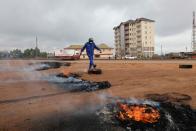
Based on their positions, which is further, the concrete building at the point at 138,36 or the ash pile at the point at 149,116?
the concrete building at the point at 138,36

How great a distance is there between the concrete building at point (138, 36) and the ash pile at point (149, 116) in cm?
11741

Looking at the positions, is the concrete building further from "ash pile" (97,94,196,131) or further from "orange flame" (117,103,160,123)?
"orange flame" (117,103,160,123)

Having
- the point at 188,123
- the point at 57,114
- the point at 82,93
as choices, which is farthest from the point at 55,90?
the point at 188,123

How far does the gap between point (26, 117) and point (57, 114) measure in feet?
2.38

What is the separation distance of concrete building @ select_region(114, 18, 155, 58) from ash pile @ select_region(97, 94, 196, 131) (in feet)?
385

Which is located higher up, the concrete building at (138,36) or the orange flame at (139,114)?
the concrete building at (138,36)

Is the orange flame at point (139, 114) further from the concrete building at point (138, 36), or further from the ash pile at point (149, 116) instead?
the concrete building at point (138, 36)

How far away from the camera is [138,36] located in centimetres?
12812

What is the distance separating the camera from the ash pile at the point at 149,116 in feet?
20.3

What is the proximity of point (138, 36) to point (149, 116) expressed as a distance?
124m

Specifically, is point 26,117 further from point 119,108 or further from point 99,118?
point 119,108

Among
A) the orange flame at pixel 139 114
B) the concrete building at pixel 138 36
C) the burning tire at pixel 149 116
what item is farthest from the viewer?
the concrete building at pixel 138 36

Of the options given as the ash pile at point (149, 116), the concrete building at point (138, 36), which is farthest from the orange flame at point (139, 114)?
the concrete building at point (138, 36)

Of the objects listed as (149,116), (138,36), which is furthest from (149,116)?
(138,36)
